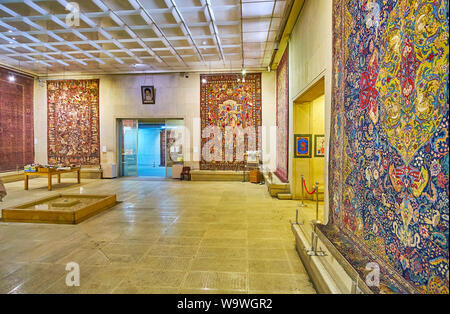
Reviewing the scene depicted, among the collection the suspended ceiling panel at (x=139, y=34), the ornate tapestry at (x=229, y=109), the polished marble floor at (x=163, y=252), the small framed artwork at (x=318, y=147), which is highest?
the suspended ceiling panel at (x=139, y=34)

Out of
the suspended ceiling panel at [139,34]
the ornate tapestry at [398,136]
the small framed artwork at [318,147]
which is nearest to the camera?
the ornate tapestry at [398,136]

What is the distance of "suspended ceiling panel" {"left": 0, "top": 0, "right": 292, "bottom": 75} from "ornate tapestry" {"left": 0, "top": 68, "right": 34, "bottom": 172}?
760 millimetres

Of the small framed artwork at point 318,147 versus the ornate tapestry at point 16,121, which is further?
the ornate tapestry at point 16,121

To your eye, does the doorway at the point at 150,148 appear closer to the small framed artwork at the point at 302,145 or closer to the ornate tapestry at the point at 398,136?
the small framed artwork at the point at 302,145

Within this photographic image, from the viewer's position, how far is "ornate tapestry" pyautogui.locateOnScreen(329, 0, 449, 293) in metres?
1.47

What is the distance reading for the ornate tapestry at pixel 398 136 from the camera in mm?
1472

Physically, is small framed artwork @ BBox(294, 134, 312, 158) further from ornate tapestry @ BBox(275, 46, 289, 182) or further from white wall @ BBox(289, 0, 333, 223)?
ornate tapestry @ BBox(275, 46, 289, 182)

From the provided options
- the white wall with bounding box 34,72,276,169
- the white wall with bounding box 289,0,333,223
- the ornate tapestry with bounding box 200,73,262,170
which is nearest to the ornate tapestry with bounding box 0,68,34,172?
the white wall with bounding box 34,72,276,169

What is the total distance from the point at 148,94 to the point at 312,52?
8209 mm

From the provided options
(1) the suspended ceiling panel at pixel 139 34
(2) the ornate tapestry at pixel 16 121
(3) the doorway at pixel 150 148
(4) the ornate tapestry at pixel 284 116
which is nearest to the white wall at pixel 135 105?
(2) the ornate tapestry at pixel 16 121

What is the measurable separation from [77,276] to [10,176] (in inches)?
381

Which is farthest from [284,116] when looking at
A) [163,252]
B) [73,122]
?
[73,122]

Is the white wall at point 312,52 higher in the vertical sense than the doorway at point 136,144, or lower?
higher

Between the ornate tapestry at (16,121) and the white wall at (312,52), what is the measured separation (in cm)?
1093
